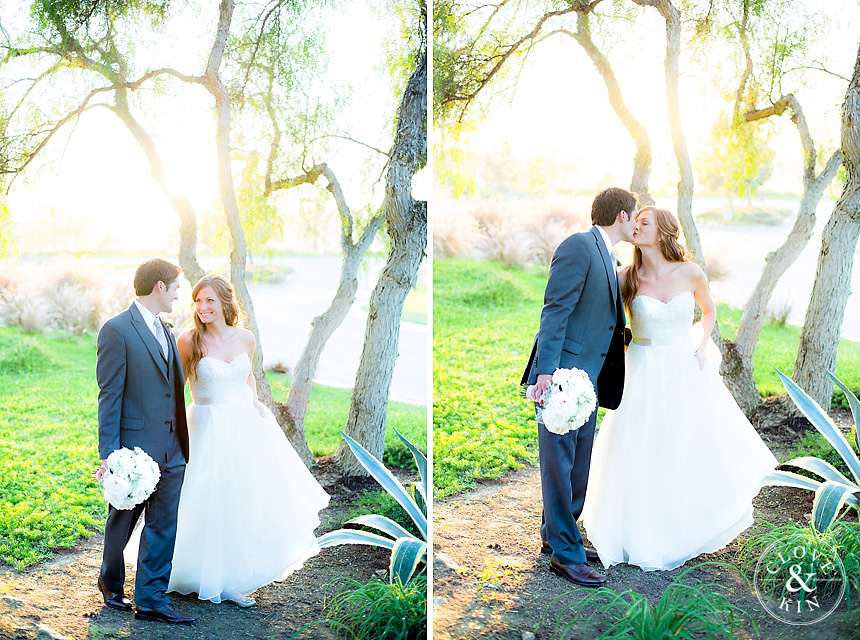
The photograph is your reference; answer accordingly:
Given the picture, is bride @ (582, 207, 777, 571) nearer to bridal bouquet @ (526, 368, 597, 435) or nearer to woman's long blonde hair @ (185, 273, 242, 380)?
bridal bouquet @ (526, 368, 597, 435)

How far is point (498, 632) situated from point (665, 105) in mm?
2524

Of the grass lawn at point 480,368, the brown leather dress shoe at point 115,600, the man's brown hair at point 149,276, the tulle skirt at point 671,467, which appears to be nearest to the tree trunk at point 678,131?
the tulle skirt at point 671,467

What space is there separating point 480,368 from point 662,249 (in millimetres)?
2270

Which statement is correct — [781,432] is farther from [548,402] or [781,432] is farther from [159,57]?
[159,57]

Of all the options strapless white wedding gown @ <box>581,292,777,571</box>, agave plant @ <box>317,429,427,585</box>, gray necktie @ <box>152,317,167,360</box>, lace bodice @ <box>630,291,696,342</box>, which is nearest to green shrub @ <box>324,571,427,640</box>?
agave plant @ <box>317,429,427,585</box>

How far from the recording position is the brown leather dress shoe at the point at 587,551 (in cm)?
292

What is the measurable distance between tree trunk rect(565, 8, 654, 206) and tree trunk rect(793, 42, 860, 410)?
843mm

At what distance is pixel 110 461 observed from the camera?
2508mm

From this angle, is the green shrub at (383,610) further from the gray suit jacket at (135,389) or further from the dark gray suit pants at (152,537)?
the gray suit jacket at (135,389)

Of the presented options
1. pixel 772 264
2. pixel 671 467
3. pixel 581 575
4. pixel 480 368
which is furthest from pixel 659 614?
pixel 480 368

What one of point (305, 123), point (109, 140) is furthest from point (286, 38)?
point (109, 140)

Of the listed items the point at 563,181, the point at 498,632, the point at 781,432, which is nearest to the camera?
the point at 498,632

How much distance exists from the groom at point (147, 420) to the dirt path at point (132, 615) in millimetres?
60

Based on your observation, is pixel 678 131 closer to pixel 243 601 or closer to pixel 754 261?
pixel 754 261
